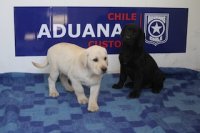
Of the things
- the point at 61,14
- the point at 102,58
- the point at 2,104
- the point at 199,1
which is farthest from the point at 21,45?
the point at 199,1

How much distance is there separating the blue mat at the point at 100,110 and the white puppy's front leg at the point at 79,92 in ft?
0.14

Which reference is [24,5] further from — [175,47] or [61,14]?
[175,47]

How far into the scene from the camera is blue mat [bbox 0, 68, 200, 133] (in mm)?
2182

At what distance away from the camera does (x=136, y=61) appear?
2.70 m

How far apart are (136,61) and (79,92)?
510mm

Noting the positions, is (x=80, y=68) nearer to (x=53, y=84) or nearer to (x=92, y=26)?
(x=53, y=84)

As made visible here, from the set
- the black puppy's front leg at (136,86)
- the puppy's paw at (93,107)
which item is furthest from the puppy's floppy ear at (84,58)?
the black puppy's front leg at (136,86)

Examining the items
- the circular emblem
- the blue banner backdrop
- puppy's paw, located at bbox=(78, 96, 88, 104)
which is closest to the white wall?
the blue banner backdrop

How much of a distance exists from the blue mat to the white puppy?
78 mm

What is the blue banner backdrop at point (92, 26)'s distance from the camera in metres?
3.04

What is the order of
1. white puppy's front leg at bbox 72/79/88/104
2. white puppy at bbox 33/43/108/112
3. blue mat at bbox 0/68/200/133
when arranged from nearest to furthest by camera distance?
blue mat at bbox 0/68/200/133
white puppy at bbox 33/43/108/112
white puppy's front leg at bbox 72/79/88/104

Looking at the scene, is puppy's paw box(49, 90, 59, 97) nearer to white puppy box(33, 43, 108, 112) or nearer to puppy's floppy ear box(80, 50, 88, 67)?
white puppy box(33, 43, 108, 112)

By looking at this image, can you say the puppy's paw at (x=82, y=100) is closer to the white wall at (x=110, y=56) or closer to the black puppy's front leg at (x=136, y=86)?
the black puppy's front leg at (x=136, y=86)

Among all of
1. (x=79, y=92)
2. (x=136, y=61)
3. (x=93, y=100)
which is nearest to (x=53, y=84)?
(x=79, y=92)
